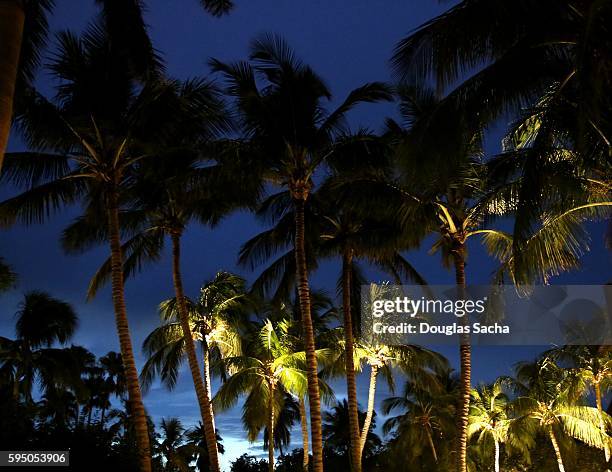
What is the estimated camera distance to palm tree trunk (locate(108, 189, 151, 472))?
12547 millimetres

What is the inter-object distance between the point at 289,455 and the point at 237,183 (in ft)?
115

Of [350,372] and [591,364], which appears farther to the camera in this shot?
[591,364]

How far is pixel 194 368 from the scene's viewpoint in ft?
60.5

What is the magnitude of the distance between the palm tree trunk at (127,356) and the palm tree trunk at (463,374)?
7105 mm

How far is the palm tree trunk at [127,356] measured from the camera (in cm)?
1255

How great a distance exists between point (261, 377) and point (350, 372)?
23.8 feet

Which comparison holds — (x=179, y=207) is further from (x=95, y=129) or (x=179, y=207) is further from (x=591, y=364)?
(x=591, y=364)

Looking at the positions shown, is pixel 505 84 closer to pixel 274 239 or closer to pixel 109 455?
pixel 109 455

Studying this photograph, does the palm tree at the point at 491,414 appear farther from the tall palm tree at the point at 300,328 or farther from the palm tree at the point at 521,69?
the palm tree at the point at 521,69

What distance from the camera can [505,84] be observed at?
354 inches

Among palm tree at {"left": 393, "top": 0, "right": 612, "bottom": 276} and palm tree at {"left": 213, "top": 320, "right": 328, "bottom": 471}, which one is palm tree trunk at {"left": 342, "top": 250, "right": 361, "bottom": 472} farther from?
palm tree at {"left": 393, "top": 0, "right": 612, "bottom": 276}

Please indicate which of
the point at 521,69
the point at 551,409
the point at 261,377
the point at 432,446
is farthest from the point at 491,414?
the point at 521,69

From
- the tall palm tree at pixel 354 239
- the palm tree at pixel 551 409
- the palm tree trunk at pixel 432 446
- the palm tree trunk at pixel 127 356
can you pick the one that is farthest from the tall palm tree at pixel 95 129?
the palm tree trunk at pixel 432 446

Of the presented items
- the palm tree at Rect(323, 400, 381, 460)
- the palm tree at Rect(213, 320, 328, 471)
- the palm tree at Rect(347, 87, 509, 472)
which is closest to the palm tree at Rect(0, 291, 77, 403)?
the palm tree at Rect(213, 320, 328, 471)
